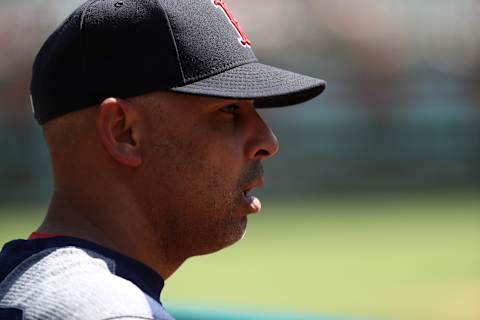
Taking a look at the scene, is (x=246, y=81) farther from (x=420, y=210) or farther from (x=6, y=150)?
(x=6, y=150)

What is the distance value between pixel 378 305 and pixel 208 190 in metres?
6.93

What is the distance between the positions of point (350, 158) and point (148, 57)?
14.4m

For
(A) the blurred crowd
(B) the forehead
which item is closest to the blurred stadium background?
(A) the blurred crowd

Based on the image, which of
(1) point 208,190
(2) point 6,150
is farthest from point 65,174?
(2) point 6,150

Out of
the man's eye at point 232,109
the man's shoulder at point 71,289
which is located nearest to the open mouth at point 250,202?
the man's eye at point 232,109

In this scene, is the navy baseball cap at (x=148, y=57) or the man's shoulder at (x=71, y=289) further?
the navy baseball cap at (x=148, y=57)

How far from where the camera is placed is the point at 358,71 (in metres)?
17.1

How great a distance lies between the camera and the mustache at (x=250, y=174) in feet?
6.24

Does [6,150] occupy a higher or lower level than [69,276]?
lower

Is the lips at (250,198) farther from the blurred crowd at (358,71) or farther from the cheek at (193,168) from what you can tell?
the blurred crowd at (358,71)

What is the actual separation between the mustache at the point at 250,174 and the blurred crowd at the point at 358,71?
43.4 ft

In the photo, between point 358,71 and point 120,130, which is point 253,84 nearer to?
point 120,130

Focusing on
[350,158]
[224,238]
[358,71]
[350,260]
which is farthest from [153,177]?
[358,71]

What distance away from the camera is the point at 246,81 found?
178cm
